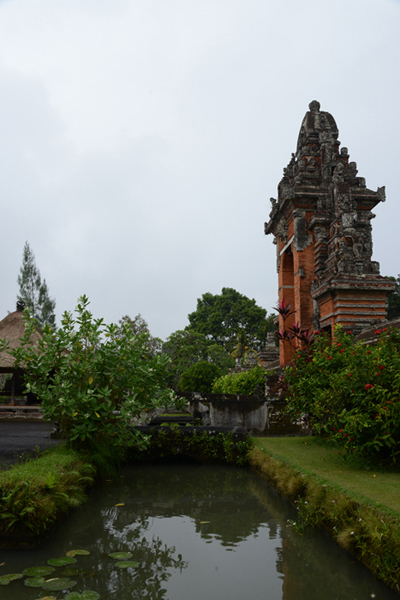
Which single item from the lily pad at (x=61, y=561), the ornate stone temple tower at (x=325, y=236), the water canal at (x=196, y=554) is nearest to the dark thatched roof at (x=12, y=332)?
the ornate stone temple tower at (x=325, y=236)

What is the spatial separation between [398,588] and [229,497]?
10.2 ft

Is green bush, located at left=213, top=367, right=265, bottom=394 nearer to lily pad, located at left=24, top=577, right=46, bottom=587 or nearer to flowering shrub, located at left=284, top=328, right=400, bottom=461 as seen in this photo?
flowering shrub, located at left=284, top=328, right=400, bottom=461

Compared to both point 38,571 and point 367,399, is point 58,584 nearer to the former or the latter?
point 38,571

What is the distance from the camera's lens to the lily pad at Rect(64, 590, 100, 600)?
3080mm

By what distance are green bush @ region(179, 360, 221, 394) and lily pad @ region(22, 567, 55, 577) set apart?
2079 centimetres

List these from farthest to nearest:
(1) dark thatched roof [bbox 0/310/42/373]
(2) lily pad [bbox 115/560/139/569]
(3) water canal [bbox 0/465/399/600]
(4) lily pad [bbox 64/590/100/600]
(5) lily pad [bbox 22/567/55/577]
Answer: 1. (1) dark thatched roof [bbox 0/310/42/373]
2. (2) lily pad [bbox 115/560/139/569]
3. (5) lily pad [bbox 22/567/55/577]
4. (3) water canal [bbox 0/465/399/600]
5. (4) lily pad [bbox 64/590/100/600]

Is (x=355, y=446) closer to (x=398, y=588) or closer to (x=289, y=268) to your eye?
(x=398, y=588)

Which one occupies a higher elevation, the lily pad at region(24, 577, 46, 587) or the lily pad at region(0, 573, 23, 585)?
the lily pad at region(24, 577, 46, 587)

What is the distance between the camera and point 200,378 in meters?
24.5

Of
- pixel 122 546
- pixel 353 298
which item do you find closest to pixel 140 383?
pixel 122 546

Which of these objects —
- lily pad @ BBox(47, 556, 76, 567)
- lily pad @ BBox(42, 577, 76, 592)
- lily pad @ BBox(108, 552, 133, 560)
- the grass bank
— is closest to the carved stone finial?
the grass bank

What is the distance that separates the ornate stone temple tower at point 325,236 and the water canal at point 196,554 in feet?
24.0

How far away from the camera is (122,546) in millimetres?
4184

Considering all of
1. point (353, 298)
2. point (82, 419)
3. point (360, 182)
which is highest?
point (360, 182)
